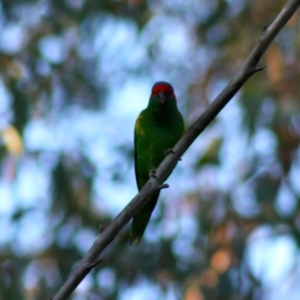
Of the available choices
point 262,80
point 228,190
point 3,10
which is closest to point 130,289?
point 228,190

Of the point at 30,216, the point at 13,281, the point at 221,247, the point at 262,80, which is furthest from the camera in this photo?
the point at 30,216

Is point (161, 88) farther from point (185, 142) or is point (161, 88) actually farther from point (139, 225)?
point (185, 142)

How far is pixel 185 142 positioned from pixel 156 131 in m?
1.72

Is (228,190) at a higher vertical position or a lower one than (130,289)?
higher

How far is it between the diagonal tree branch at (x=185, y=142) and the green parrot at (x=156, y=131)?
4.94 feet

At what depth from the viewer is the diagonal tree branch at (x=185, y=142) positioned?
2.65 m

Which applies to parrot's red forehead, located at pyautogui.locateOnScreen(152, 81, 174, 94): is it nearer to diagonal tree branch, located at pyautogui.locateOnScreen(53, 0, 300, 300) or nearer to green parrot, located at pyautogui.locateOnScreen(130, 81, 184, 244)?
green parrot, located at pyautogui.locateOnScreen(130, 81, 184, 244)

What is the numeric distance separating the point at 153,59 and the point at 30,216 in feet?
9.06

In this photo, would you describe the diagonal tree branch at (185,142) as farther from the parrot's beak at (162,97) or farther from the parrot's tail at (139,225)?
the parrot's beak at (162,97)

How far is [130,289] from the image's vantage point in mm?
8031

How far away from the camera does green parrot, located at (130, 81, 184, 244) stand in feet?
15.3

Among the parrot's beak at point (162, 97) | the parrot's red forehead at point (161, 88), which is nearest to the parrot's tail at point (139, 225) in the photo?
the parrot's beak at point (162, 97)

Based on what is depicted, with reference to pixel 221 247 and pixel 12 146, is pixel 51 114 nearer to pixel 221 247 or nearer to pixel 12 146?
pixel 12 146

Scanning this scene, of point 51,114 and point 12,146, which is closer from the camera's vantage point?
point 12,146
